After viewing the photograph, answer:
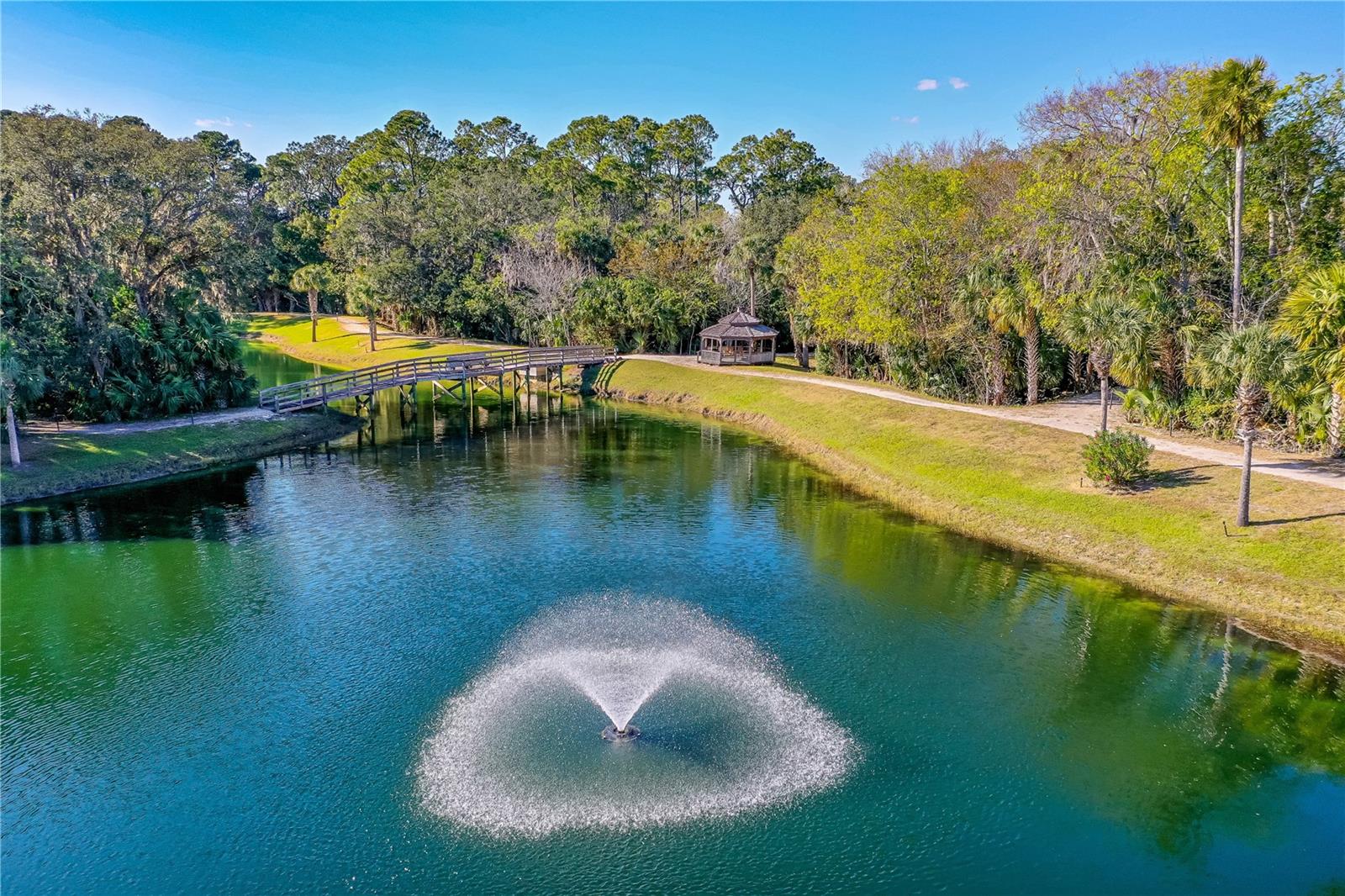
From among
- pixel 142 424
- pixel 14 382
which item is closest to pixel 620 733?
pixel 14 382

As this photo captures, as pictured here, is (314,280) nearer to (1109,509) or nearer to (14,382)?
(14,382)

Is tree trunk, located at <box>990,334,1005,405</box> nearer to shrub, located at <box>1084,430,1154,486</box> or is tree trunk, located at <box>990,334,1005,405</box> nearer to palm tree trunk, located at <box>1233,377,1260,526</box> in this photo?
shrub, located at <box>1084,430,1154,486</box>

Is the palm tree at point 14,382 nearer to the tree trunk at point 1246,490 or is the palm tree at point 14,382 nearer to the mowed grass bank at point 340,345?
the mowed grass bank at point 340,345

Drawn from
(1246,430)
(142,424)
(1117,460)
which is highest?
(1246,430)

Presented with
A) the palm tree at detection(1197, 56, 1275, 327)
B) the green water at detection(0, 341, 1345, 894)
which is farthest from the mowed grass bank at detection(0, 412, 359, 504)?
the palm tree at detection(1197, 56, 1275, 327)

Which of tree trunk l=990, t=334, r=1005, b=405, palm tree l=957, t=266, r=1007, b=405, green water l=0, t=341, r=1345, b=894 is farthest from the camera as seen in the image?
tree trunk l=990, t=334, r=1005, b=405

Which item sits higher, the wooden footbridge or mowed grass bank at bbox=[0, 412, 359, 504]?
the wooden footbridge
